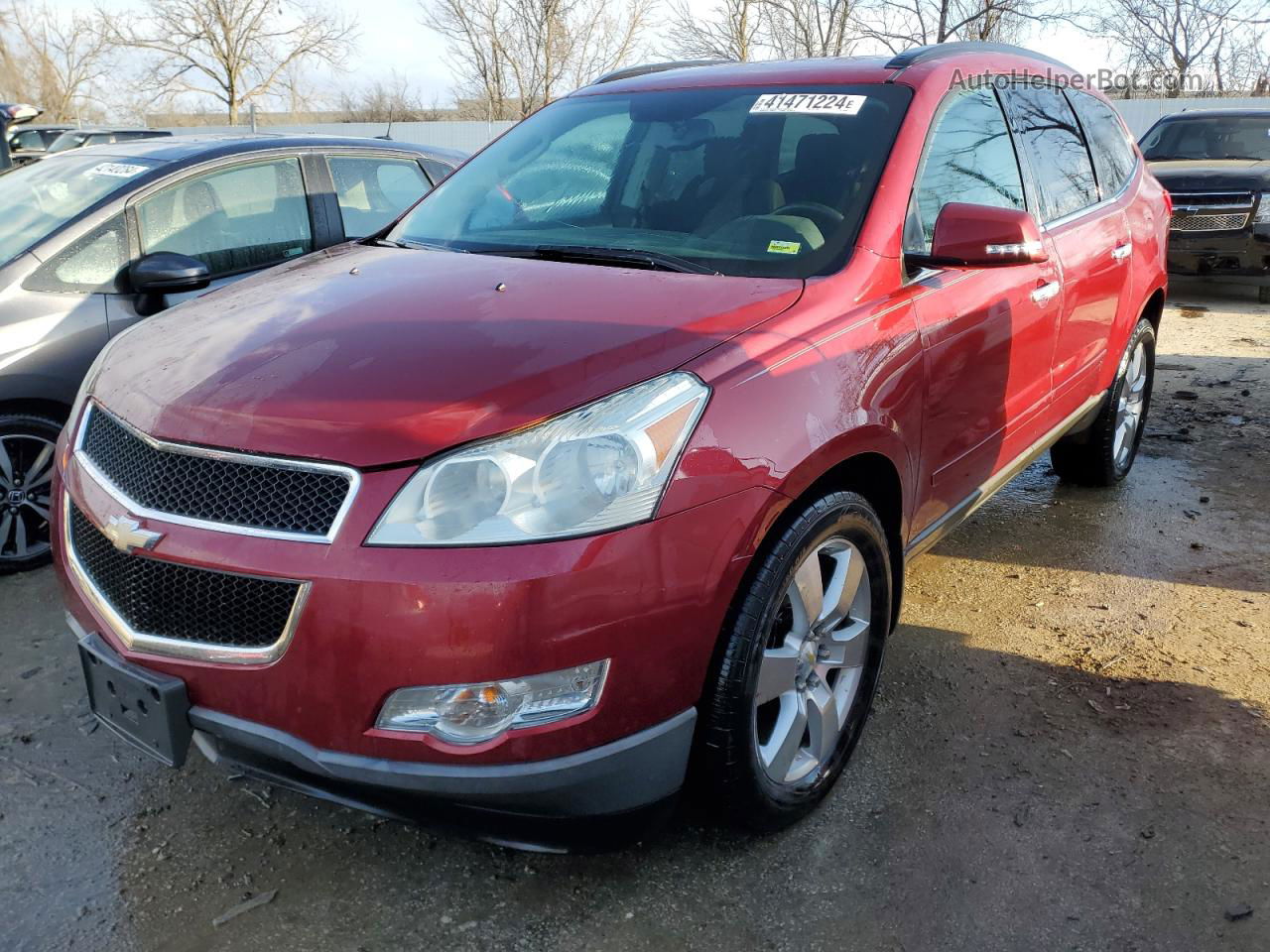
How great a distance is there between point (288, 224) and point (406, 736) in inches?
136

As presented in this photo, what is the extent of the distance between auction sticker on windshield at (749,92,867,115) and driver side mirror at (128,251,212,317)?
221 centimetres

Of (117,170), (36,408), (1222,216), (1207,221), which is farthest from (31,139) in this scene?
(1222,216)

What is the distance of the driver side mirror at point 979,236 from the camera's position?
105 inches

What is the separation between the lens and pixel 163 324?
265cm

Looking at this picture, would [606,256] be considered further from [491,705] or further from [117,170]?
[117,170]

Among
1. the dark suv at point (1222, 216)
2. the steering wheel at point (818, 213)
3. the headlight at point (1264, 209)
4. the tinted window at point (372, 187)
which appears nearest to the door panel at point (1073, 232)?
the steering wheel at point (818, 213)

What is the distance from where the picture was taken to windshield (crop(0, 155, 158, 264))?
13.5 ft

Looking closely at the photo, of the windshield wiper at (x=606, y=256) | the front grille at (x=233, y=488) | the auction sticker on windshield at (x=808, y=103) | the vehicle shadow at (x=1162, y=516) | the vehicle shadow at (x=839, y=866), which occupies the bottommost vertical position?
the vehicle shadow at (x=1162, y=516)

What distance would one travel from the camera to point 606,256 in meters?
2.77

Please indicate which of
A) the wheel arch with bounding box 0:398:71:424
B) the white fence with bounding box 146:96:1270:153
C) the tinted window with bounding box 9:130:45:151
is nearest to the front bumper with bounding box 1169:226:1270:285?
the wheel arch with bounding box 0:398:71:424

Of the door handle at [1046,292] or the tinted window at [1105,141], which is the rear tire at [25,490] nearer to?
the door handle at [1046,292]

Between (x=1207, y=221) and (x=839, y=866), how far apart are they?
9.61m

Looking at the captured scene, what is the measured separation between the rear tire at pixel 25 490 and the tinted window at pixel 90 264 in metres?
0.52

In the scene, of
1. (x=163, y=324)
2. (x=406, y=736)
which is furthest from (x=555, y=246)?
(x=406, y=736)
